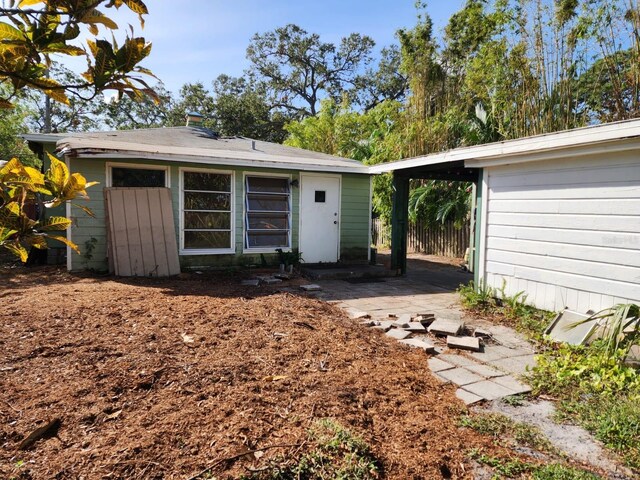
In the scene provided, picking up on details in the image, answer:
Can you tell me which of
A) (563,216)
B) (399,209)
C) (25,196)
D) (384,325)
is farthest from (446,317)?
(25,196)

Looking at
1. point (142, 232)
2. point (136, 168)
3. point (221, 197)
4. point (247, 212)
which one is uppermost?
point (136, 168)

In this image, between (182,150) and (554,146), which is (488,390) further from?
(182,150)

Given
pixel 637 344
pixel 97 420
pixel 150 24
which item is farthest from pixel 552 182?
pixel 97 420

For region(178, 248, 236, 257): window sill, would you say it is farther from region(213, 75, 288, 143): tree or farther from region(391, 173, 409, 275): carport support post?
region(213, 75, 288, 143): tree

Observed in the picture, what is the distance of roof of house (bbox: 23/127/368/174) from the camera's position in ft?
23.2

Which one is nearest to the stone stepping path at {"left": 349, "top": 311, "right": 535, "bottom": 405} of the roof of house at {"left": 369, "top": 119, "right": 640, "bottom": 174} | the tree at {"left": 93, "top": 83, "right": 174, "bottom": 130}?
the roof of house at {"left": 369, "top": 119, "right": 640, "bottom": 174}

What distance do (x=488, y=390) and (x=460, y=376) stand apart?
1.00 ft

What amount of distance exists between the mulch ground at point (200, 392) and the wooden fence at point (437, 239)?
7.98m

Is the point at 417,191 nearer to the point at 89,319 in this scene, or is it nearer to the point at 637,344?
the point at 637,344

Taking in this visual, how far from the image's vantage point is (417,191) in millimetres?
12164

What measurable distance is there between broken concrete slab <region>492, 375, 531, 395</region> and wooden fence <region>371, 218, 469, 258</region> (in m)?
8.50

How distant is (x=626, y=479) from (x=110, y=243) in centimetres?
757

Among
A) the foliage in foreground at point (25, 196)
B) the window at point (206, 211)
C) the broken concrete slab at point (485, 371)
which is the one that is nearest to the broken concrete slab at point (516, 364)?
the broken concrete slab at point (485, 371)

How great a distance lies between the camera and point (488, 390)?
3229mm
